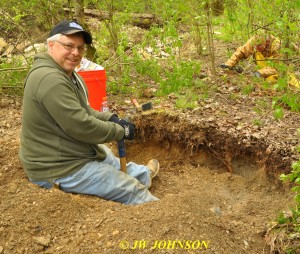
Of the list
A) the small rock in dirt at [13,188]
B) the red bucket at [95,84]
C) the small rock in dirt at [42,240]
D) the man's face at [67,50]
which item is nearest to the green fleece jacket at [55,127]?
the man's face at [67,50]

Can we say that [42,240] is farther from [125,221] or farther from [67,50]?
[67,50]

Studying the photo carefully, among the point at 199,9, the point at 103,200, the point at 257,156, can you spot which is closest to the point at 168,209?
the point at 103,200

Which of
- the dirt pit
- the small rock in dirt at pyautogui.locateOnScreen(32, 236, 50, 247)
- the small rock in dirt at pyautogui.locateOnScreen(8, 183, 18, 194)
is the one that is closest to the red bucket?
the dirt pit

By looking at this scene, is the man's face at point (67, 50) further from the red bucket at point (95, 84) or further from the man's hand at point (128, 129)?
the red bucket at point (95, 84)

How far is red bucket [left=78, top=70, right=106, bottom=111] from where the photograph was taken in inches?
201

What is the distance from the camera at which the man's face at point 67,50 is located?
11.4 feet

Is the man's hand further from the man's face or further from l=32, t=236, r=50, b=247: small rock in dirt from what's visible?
l=32, t=236, r=50, b=247: small rock in dirt

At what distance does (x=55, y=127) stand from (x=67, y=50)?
0.73 m

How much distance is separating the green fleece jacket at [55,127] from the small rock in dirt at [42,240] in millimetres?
720

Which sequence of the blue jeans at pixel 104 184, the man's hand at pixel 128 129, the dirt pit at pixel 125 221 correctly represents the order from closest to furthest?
1. the dirt pit at pixel 125 221
2. the blue jeans at pixel 104 184
3. the man's hand at pixel 128 129

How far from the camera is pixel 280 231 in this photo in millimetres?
3051

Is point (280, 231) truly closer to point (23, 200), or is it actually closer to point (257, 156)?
point (257, 156)

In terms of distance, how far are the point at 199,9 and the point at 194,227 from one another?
4.84 metres

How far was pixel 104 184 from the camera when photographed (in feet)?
12.2
